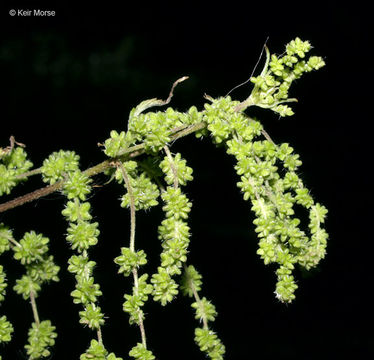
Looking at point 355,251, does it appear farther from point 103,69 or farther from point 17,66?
point 17,66

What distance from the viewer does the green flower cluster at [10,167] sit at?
4.14 ft

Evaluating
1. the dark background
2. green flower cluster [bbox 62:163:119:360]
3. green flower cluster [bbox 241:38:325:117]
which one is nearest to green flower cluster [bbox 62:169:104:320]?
green flower cluster [bbox 62:163:119:360]

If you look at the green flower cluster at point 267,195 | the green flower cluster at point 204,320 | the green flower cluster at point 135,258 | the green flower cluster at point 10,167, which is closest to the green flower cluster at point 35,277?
the green flower cluster at point 10,167

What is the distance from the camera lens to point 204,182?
380 cm

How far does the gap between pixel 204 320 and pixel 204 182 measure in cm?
255

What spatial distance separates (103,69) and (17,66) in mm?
601

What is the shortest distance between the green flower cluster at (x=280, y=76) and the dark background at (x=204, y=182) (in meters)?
2.28

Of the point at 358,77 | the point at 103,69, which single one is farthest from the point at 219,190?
the point at 358,77

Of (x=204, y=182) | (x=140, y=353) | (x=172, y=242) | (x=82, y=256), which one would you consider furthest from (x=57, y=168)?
(x=204, y=182)

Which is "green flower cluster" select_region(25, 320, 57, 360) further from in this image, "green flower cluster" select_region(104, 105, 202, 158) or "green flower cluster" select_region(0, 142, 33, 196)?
"green flower cluster" select_region(104, 105, 202, 158)

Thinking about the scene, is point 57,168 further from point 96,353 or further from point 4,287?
→ point 96,353

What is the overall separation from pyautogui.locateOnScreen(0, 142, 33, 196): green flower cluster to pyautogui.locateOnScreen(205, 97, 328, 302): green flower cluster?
0.50m

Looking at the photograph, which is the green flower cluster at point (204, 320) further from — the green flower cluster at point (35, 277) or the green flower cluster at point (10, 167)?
the green flower cluster at point (10, 167)

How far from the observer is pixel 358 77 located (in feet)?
14.6
